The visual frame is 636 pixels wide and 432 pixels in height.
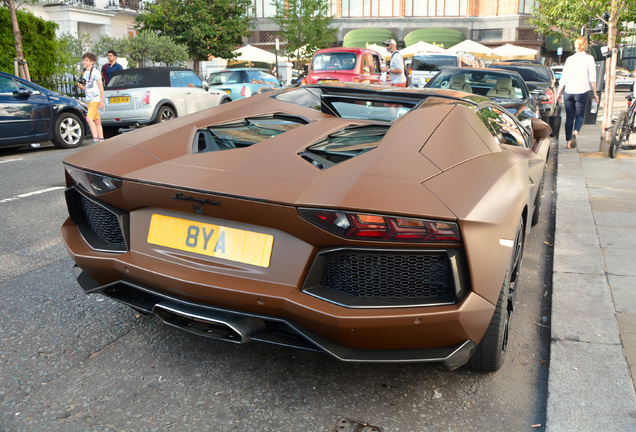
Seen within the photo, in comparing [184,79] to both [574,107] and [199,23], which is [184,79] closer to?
[574,107]

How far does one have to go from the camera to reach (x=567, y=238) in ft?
17.3

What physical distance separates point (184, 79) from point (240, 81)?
379 cm

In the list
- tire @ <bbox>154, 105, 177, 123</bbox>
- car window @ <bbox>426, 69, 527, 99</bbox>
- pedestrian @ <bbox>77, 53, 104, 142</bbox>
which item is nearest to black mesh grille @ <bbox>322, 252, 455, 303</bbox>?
car window @ <bbox>426, 69, 527, 99</bbox>

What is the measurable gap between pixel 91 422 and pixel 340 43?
64.2 m

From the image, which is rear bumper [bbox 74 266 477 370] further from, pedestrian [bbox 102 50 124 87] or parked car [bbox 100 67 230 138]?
pedestrian [bbox 102 50 124 87]

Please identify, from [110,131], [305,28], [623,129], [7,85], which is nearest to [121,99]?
[110,131]

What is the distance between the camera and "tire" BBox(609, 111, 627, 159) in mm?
9688

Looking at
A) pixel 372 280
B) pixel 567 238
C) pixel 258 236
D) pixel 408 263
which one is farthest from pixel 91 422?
pixel 567 238

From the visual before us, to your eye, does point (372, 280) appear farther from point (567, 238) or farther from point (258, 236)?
point (567, 238)

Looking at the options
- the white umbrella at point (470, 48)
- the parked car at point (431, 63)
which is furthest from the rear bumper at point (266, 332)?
the white umbrella at point (470, 48)

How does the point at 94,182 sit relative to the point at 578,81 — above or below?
above

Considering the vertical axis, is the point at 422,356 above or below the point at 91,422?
above

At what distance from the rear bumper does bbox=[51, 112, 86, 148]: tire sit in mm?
9958

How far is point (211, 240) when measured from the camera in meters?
2.61
